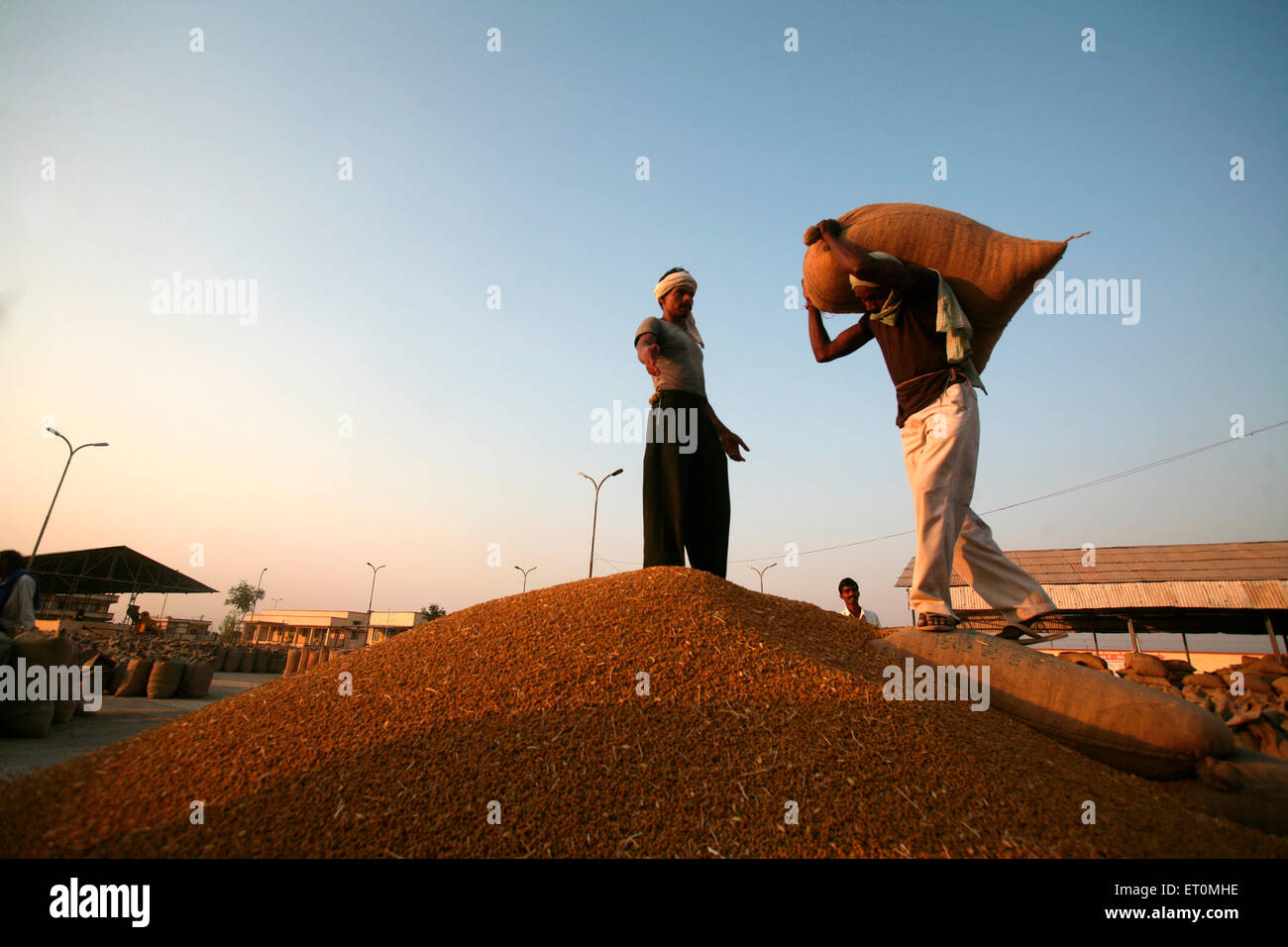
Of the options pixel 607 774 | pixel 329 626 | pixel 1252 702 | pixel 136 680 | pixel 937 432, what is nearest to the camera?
pixel 607 774

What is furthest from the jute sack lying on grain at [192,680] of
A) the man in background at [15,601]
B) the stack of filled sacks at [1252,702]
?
the stack of filled sacks at [1252,702]

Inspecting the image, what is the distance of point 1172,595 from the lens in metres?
16.1

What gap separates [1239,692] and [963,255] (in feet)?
21.7

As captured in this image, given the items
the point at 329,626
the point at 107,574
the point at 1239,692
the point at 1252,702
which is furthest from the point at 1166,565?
the point at 329,626

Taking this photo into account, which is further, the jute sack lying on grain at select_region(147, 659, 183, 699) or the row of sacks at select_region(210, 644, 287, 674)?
the row of sacks at select_region(210, 644, 287, 674)

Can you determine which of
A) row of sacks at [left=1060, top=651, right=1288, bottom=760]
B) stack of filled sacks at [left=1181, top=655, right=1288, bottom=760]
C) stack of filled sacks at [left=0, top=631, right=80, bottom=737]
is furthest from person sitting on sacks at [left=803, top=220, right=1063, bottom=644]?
stack of filled sacks at [left=0, top=631, right=80, bottom=737]

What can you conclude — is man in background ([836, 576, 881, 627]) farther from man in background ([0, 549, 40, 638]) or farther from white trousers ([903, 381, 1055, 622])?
man in background ([0, 549, 40, 638])

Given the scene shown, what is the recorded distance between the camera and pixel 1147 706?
236 centimetres

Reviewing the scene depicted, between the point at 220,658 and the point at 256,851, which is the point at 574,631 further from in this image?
the point at 220,658

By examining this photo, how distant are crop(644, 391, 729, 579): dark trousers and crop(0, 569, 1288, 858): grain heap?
130 centimetres

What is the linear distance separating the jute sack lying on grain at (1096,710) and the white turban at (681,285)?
2628 mm

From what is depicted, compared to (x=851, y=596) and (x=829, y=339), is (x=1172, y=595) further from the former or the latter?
(x=829, y=339)

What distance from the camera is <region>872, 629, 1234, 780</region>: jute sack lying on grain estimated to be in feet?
7.50
